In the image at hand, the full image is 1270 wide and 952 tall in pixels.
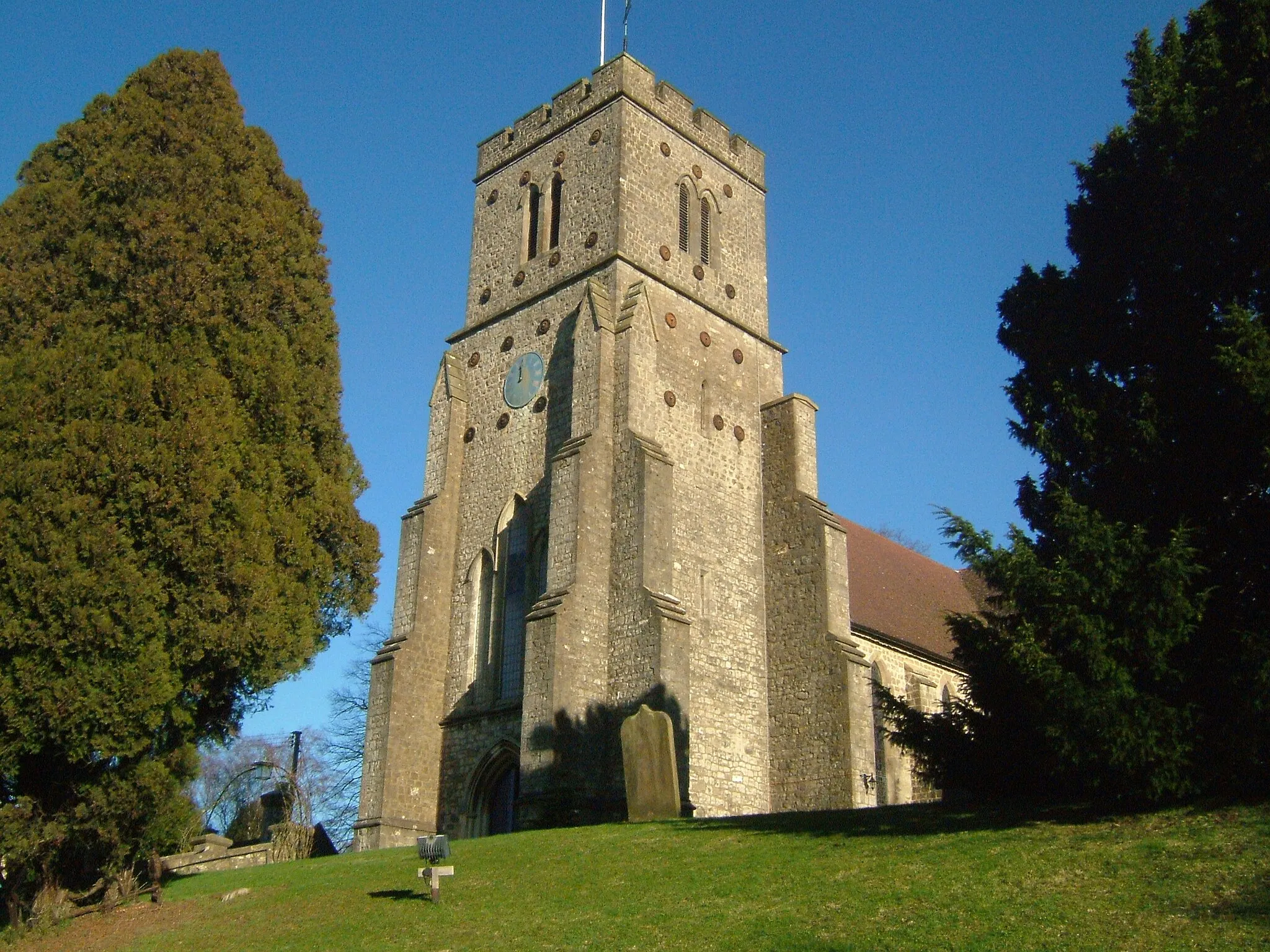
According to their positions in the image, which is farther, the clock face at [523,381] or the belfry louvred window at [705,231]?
the belfry louvred window at [705,231]

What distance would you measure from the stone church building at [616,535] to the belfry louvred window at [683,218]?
0.08m

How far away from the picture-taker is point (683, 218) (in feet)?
101

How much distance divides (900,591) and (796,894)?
2296cm

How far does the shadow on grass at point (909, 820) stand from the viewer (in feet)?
47.6

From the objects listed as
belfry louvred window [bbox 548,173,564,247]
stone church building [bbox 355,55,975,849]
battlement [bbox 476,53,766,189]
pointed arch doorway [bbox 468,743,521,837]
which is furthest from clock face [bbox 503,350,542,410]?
pointed arch doorway [bbox 468,743,521,837]

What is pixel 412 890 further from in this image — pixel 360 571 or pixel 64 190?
pixel 64 190

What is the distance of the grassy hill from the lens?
1086 centimetres

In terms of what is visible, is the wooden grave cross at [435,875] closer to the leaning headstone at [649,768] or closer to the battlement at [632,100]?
the leaning headstone at [649,768]

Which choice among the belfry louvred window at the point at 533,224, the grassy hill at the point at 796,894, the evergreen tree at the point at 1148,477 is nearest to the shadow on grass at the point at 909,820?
the grassy hill at the point at 796,894

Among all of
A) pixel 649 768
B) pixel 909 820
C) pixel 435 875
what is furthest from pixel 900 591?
pixel 435 875

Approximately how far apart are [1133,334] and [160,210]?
1329cm

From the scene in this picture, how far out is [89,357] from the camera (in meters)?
17.0

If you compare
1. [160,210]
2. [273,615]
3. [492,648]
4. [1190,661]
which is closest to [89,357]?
[160,210]

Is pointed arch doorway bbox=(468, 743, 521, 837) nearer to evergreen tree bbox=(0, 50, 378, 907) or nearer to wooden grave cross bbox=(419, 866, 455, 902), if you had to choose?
evergreen tree bbox=(0, 50, 378, 907)
